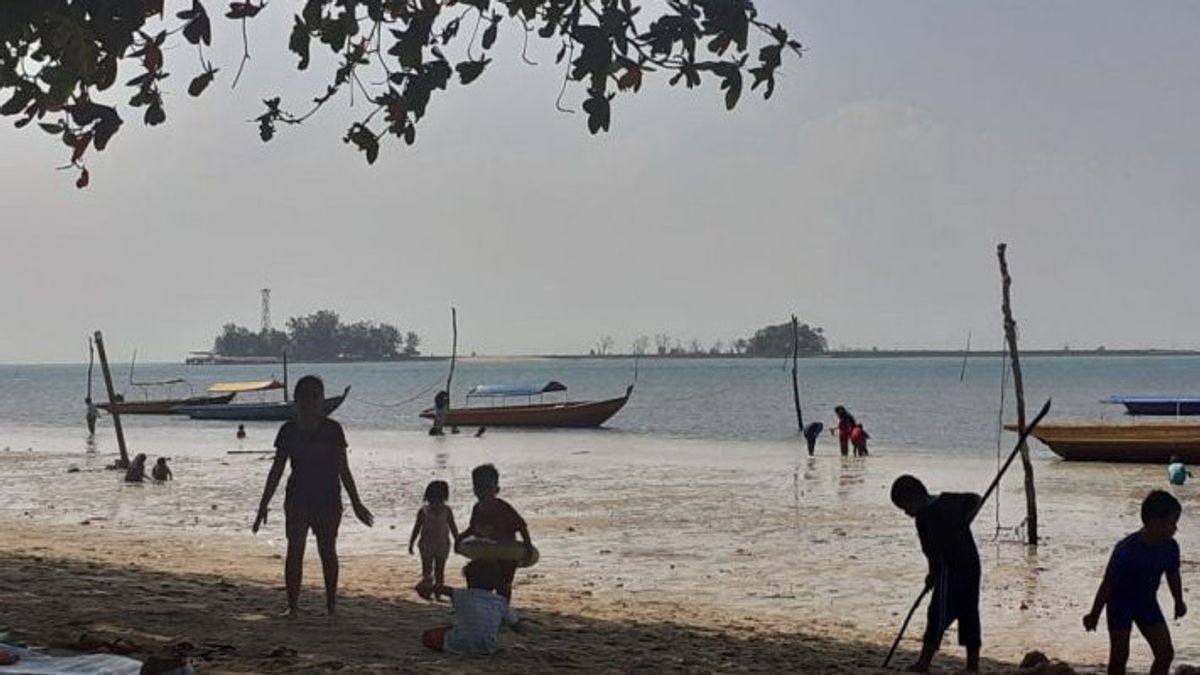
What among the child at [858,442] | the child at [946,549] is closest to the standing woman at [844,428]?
the child at [858,442]

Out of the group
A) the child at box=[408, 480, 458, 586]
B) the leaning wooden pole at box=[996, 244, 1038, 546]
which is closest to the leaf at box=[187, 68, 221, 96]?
the child at box=[408, 480, 458, 586]

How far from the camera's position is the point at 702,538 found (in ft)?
55.4

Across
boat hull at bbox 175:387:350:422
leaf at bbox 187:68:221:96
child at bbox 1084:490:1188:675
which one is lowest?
boat hull at bbox 175:387:350:422

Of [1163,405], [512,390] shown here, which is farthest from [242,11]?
[512,390]

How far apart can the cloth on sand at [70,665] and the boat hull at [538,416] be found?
139ft

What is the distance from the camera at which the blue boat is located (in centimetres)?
3206

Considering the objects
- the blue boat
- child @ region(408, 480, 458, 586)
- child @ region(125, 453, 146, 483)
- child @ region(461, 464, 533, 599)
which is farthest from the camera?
the blue boat

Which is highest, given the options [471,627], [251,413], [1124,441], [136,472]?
[471,627]

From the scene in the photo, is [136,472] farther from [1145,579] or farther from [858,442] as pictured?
[1145,579]

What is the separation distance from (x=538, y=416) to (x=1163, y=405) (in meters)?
23.6

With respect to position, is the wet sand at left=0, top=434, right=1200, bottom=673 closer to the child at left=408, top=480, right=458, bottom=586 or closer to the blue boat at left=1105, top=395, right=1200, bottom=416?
the child at left=408, top=480, right=458, bottom=586

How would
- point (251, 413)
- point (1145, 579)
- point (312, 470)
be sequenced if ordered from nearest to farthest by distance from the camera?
point (1145, 579), point (312, 470), point (251, 413)

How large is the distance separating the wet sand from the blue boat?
4.23 m

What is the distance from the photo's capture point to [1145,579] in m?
7.23
